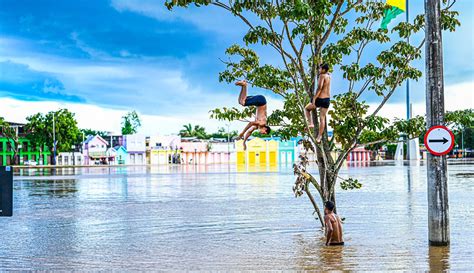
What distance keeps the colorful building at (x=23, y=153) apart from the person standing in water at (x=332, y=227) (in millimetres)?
98454

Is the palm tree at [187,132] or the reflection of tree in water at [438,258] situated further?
the palm tree at [187,132]

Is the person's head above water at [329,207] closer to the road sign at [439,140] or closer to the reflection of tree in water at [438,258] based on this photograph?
the reflection of tree in water at [438,258]

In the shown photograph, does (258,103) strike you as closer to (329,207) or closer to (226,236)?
(329,207)

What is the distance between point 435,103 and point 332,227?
2922 mm

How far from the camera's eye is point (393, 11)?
12.7m

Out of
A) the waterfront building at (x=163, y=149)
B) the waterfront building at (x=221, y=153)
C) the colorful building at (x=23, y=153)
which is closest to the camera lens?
the colorful building at (x=23, y=153)

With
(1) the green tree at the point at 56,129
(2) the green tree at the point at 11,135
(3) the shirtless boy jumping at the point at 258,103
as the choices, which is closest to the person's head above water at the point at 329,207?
(3) the shirtless boy jumping at the point at 258,103

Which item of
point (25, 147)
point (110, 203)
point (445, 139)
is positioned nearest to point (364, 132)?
point (445, 139)

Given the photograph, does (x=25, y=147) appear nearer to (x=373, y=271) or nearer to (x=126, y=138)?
(x=126, y=138)

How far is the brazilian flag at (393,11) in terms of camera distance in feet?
41.3

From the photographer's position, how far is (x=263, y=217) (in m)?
16.3

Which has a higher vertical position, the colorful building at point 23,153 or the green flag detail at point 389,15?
the green flag detail at point 389,15

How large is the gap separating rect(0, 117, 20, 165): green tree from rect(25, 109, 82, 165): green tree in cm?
410

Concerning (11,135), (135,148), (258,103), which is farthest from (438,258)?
(135,148)
